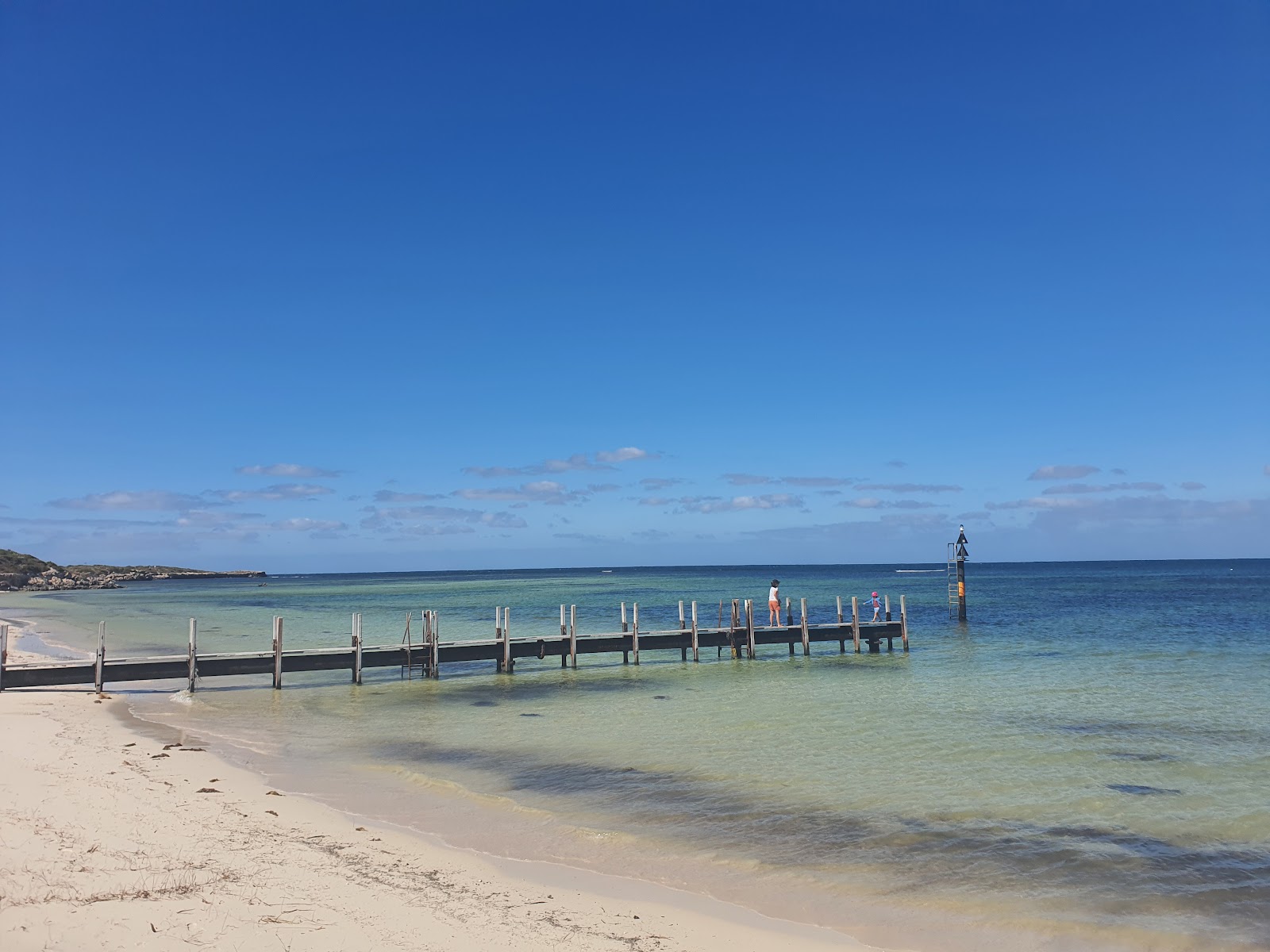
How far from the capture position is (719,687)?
953 inches

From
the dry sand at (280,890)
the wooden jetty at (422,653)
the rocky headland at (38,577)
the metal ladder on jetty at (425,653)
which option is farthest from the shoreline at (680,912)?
the rocky headland at (38,577)

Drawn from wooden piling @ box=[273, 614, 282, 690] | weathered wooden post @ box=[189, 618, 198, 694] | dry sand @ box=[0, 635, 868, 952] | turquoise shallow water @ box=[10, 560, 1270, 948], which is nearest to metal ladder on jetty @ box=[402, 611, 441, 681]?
turquoise shallow water @ box=[10, 560, 1270, 948]

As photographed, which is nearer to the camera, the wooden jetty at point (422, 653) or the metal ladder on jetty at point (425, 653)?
the wooden jetty at point (422, 653)

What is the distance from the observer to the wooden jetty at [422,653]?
21.7m

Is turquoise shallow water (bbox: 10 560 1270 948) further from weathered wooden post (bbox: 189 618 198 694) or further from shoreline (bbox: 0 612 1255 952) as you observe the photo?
weathered wooden post (bbox: 189 618 198 694)

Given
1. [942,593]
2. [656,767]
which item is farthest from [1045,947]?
[942,593]

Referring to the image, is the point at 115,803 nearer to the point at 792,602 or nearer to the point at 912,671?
the point at 912,671

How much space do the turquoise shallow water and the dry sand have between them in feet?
2.98

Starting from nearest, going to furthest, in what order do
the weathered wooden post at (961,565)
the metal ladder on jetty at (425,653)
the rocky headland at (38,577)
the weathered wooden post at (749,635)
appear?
the metal ladder on jetty at (425,653)
the weathered wooden post at (749,635)
the weathered wooden post at (961,565)
the rocky headland at (38,577)

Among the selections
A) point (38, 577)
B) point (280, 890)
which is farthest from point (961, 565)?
point (38, 577)

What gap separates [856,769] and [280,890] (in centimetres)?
925

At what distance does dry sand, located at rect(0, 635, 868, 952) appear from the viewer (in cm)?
679

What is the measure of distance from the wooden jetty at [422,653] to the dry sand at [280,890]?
11.4 meters

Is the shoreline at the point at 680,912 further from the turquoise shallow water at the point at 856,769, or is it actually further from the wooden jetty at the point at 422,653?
the wooden jetty at the point at 422,653
